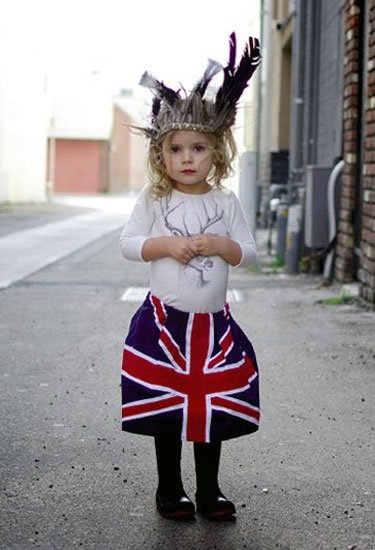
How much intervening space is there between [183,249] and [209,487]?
0.82 m

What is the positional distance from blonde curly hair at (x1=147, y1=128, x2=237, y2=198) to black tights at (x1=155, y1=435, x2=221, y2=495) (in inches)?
33.6

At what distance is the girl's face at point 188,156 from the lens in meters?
3.77

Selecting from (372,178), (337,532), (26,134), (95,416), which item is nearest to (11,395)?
(95,416)

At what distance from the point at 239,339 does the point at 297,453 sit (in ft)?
3.24

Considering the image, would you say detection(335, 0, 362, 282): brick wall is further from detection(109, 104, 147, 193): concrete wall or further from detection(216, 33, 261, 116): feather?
detection(109, 104, 147, 193): concrete wall

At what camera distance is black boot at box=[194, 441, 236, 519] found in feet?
12.4

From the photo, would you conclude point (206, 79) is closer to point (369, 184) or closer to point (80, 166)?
point (369, 184)

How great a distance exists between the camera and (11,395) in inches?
228

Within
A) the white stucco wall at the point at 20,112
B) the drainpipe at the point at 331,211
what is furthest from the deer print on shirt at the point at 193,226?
the white stucco wall at the point at 20,112

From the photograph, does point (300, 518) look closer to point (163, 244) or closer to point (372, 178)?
point (163, 244)

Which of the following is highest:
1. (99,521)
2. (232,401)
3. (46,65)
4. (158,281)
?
(46,65)

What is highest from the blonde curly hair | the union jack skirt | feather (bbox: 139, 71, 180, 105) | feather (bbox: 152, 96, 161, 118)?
feather (bbox: 139, 71, 180, 105)

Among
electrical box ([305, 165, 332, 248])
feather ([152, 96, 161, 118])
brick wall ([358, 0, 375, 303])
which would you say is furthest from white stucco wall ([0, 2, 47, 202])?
feather ([152, 96, 161, 118])

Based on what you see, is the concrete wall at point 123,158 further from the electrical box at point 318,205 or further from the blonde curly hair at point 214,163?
the blonde curly hair at point 214,163
